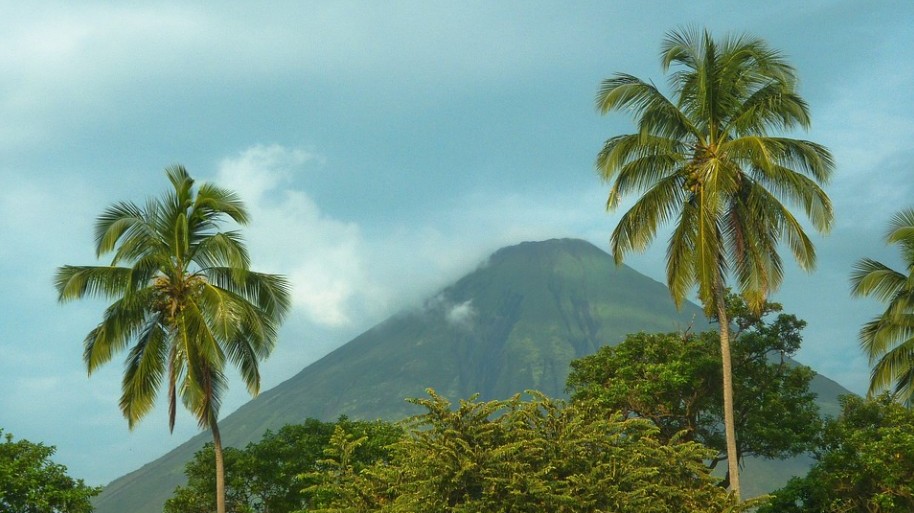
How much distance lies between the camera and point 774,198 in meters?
23.8

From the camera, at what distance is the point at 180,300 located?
25297 mm

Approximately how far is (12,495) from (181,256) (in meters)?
7.27

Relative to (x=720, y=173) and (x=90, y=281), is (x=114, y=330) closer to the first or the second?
(x=90, y=281)

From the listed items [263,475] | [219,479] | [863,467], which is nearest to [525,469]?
[219,479]

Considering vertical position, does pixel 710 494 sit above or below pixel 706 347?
below

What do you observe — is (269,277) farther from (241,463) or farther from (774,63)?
(774,63)

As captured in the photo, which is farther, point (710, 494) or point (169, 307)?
point (169, 307)

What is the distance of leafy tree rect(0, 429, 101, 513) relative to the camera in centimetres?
2488

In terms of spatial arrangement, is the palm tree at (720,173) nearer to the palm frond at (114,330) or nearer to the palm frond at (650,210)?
the palm frond at (650,210)

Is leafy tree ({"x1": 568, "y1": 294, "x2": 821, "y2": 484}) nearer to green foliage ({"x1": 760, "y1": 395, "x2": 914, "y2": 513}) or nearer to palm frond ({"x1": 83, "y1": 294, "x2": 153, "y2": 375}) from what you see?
green foliage ({"x1": 760, "y1": 395, "x2": 914, "y2": 513})

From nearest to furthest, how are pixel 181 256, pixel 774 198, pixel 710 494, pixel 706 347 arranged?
pixel 710 494, pixel 774 198, pixel 181 256, pixel 706 347

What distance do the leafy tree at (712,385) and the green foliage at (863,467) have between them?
327 cm

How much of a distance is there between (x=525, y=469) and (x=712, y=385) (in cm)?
1953

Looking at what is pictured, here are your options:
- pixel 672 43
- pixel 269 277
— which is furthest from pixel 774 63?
pixel 269 277
